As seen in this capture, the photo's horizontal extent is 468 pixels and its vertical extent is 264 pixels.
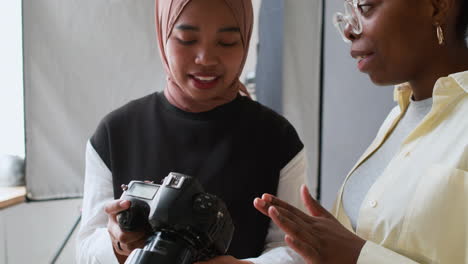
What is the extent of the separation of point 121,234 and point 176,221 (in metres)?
0.14

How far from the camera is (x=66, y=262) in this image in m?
1.74

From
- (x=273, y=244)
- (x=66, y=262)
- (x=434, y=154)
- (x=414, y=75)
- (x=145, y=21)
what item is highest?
(x=145, y=21)

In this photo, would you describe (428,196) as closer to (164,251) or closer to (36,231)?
(164,251)

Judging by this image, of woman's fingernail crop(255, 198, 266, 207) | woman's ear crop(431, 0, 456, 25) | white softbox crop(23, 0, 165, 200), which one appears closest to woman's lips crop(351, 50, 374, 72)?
woman's ear crop(431, 0, 456, 25)

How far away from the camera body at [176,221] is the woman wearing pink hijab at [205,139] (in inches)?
9.3

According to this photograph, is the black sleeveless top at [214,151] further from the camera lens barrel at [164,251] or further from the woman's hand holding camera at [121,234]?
the camera lens barrel at [164,251]

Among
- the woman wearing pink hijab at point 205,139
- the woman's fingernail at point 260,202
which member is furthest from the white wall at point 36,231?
the woman's fingernail at point 260,202

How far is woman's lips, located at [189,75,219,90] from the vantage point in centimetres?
91

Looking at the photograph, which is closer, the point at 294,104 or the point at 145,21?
the point at 145,21

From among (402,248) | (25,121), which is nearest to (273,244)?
(402,248)

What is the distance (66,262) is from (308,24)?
1532mm

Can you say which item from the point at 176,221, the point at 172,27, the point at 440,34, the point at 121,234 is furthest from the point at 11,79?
the point at 440,34

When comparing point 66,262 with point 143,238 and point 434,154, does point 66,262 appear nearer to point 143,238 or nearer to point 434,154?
point 143,238

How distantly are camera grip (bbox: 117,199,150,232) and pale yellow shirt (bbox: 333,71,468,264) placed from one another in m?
0.35
